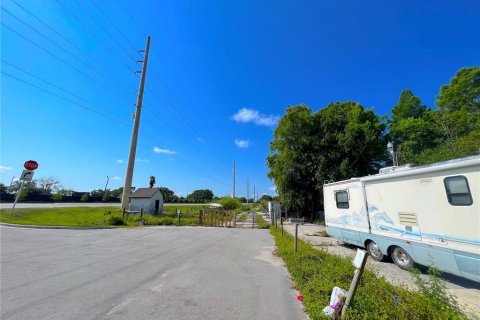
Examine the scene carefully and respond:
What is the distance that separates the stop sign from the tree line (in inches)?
867

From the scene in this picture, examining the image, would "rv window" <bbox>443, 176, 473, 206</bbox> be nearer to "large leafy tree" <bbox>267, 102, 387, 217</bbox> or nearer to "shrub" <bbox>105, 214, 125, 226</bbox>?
"large leafy tree" <bbox>267, 102, 387, 217</bbox>

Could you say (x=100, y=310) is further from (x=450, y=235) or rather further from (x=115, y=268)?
(x=450, y=235)

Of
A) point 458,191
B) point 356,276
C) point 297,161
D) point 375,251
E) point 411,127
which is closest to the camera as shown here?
point 356,276

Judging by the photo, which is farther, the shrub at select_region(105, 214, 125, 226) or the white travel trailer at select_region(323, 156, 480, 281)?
the shrub at select_region(105, 214, 125, 226)

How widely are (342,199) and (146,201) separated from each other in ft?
79.2

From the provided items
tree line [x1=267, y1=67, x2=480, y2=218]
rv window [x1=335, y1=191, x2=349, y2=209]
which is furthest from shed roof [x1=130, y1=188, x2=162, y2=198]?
rv window [x1=335, y1=191, x2=349, y2=209]

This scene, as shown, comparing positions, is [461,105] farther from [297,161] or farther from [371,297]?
[371,297]

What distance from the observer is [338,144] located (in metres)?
25.1

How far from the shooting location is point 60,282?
5723mm

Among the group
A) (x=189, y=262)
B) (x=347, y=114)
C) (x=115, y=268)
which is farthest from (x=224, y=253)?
(x=347, y=114)

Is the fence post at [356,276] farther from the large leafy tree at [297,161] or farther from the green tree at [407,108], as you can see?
the green tree at [407,108]

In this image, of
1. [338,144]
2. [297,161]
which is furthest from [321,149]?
[297,161]

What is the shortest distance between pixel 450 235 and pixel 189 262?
7.25 m

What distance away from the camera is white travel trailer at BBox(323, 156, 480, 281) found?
5.36 m
